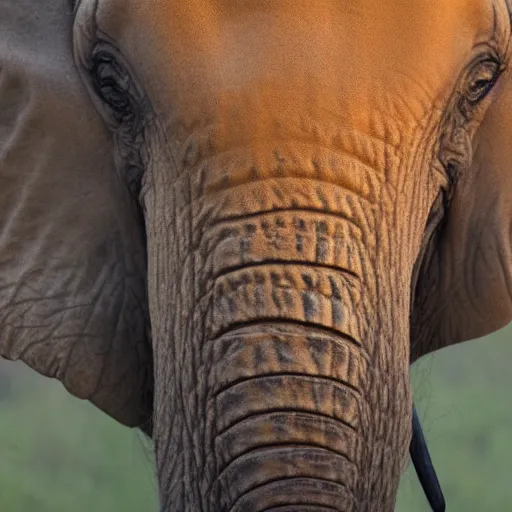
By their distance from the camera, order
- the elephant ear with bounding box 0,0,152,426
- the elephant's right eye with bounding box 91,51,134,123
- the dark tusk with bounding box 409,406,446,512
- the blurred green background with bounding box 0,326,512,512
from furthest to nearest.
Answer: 1. the blurred green background with bounding box 0,326,512,512
2. the dark tusk with bounding box 409,406,446,512
3. the elephant ear with bounding box 0,0,152,426
4. the elephant's right eye with bounding box 91,51,134,123

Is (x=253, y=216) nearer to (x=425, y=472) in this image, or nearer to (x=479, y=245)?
(x=479, y=245)

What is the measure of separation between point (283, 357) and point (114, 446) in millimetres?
5647

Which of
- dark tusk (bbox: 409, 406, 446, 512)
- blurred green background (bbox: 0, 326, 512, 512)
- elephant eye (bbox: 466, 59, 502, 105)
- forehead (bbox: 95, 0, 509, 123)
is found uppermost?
forehead (bbox: 95, 0, 509, 123)

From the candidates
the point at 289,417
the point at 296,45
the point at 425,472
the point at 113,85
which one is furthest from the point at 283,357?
the point at 425,472

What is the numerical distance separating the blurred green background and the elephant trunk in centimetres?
468

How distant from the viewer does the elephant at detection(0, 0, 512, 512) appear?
2.67 meters

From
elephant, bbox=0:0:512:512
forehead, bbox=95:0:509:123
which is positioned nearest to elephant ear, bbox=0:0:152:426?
elephant, bbox=0:0:512:512

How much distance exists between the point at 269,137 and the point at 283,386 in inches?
12.4

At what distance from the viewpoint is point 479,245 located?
3.07 m

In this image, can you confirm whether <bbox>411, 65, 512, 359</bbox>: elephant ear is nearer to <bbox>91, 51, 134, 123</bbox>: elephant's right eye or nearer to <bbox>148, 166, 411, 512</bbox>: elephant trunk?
<bbox>148, 166, 411, 512</bbox>: elephant trunk

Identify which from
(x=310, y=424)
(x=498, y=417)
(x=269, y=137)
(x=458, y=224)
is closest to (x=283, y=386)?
(x=310, y=424)

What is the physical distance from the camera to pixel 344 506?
2670 mm

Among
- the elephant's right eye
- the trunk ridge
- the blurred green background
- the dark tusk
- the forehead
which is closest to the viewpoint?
the trunk ridge

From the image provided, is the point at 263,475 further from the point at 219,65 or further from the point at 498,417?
the point at 498,417
